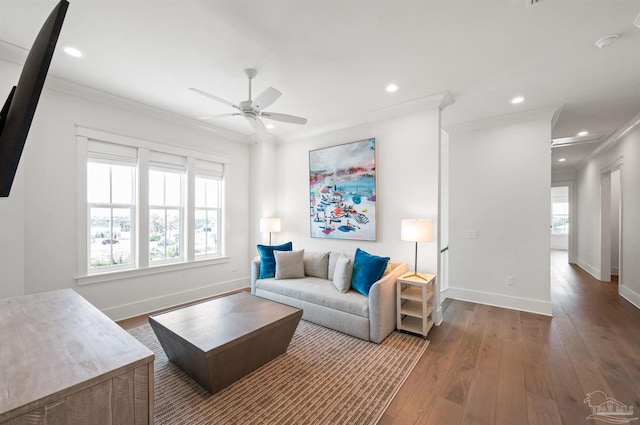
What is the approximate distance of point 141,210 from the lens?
12.3ft

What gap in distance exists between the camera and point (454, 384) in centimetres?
219

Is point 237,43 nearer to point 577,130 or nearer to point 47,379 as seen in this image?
point 47,379

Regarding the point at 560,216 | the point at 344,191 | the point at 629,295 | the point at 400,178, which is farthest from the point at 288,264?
the point at 560,216

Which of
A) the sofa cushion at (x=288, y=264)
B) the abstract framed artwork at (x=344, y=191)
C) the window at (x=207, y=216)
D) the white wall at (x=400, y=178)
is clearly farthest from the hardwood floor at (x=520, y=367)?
the sofa cushion at (x=288, y=264)

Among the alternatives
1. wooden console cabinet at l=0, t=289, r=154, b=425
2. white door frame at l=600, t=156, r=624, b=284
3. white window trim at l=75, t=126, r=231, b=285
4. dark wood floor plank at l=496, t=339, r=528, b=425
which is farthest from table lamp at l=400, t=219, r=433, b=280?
white door frame at l=600, t=156, r=624, b=284

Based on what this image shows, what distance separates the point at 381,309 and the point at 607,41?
315 cm

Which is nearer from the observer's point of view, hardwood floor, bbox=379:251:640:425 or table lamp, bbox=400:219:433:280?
hardwood floor, bbox=379:251:640:425

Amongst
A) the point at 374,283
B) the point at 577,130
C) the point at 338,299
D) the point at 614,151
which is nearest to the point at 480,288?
the point at 374,283

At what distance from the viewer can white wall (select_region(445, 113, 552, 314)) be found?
3705 millimetres

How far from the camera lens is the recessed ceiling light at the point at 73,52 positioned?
2434mm

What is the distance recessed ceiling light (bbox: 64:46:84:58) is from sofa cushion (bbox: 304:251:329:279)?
136 inches

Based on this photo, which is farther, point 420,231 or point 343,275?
point 343,275

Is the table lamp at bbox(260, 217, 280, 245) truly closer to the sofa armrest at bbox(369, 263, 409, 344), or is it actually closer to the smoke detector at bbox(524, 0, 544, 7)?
the sofa armrest at bbox(369, 263, 409, 344)

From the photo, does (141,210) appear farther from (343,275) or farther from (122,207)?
(343,275)
